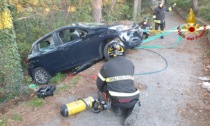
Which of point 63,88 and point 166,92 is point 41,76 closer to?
point 63,88

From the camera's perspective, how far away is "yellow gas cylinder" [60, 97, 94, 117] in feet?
15.1

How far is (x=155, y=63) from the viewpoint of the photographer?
7750mm

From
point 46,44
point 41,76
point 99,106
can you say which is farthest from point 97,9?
point 99,106

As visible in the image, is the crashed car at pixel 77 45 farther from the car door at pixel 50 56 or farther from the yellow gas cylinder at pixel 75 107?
the yellow gas cylinder at pixel 75 107

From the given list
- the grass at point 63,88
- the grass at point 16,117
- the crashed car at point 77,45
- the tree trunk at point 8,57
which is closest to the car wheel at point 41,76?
the crashed car at point 77,45

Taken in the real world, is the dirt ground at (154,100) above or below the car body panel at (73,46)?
below

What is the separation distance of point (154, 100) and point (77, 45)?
3261 millimetres

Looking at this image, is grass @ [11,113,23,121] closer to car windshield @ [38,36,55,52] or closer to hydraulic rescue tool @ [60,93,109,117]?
hydraulic rescue tool @ [60,93,109,117]

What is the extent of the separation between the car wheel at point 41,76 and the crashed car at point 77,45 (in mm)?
A: 39

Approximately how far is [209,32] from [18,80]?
29.6 ft

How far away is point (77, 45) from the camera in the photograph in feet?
24.0

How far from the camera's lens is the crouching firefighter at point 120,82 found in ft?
13.5

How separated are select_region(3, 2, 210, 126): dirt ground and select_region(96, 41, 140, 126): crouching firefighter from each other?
0.42 metres

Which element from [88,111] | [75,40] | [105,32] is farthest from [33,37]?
[88,111]
